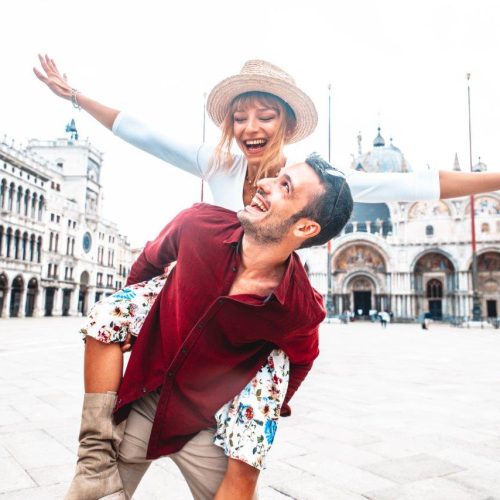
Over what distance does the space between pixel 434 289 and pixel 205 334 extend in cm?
4675

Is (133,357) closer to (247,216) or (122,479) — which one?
(122,479)

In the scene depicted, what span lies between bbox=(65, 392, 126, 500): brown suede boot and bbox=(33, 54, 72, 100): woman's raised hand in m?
1.37

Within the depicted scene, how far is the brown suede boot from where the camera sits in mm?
1469

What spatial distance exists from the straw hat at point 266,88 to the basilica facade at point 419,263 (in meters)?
41.1

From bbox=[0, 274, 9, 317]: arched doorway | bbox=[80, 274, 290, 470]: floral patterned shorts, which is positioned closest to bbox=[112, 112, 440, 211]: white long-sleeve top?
bbox=[80, 274, 290, 470]: floral patterned shorts

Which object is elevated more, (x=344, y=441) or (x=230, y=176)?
(x=230, y=176)

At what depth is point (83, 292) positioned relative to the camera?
5184 centimetres

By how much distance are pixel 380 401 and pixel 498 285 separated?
41371mm

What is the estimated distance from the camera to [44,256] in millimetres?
43625

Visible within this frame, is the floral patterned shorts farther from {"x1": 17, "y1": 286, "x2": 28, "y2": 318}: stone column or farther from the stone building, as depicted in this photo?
{"x1": 17, "y1": 286, "x2": 28, "y2": 318}: stone column

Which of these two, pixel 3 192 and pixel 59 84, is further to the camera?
pixel 3 192

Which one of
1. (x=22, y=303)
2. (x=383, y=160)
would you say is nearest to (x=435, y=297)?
(x=383, y=160)

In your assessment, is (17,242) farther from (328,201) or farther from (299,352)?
(328,201)

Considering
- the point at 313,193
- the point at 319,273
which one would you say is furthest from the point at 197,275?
the point at 319,273
